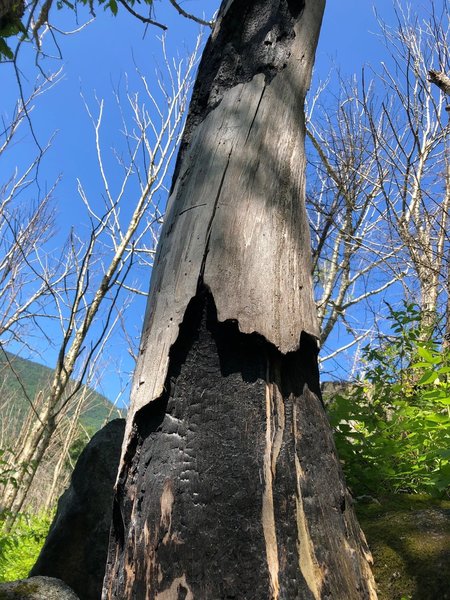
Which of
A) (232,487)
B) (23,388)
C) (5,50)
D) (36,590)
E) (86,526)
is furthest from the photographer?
(23,388)

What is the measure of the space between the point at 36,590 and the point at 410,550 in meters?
1.50

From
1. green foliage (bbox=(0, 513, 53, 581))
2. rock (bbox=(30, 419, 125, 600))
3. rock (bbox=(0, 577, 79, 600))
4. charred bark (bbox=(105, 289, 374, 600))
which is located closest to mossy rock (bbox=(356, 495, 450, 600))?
charred bark (bbox=(105, 289, 374, 600))

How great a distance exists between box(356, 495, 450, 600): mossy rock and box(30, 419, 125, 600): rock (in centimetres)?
207

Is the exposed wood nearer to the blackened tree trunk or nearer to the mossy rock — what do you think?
the blackened tree trunk

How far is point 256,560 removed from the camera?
830 mm

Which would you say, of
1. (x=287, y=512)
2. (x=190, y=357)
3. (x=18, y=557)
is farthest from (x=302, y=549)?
(x=18, y=557)

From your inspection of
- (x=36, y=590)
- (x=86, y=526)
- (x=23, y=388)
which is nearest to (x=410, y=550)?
(x=36, y=590)

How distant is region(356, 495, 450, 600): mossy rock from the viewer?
141 cm

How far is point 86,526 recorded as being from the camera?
10.5 ft

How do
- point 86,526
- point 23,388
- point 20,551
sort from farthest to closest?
point 20,551, point 23,388, point 86,526

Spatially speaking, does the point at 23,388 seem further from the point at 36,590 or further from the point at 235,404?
the point at 235,404

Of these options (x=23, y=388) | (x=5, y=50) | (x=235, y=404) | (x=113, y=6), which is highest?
(x=113, y=6)

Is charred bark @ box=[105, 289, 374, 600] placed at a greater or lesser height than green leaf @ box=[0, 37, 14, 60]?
lesser

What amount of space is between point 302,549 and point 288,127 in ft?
3.80
